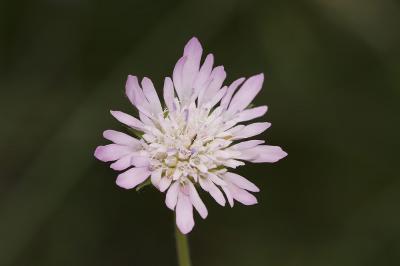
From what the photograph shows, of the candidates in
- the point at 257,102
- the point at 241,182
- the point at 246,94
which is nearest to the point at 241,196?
the point at 241,182

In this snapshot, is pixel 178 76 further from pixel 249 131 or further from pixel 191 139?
pixel 249 131

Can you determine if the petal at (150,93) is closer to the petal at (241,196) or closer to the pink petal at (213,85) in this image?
the pink petal at (213,85)

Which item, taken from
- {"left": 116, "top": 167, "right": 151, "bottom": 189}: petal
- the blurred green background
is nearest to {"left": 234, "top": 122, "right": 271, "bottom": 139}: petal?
{"left": 116, "top": 167, "right": 151, "bottom": 189}: petal

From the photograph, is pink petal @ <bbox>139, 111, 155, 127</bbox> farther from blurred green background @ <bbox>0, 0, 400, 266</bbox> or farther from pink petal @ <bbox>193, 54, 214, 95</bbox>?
blurred green background @ <bbox>0, 0, 400, 266</bbox>

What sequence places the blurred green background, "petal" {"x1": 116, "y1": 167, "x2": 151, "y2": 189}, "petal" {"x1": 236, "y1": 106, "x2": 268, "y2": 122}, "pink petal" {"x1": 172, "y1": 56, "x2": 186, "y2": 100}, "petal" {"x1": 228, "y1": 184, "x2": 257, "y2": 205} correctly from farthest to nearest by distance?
the blurred green background, "petal" {"x1": 236, "y1": 106, "x2": 268, "y2": 122}, "pink petal" {"x1": 172, "y1": 56, "x2": 186, "y2": 100}, "petal" {"x1": 228, "y1": 184, "x2": 257, "y2": 205}, "petal" {"x1": 116, "y1": 167, "x2": 151, "y2": 189}

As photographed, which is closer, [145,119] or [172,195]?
[172,195]
